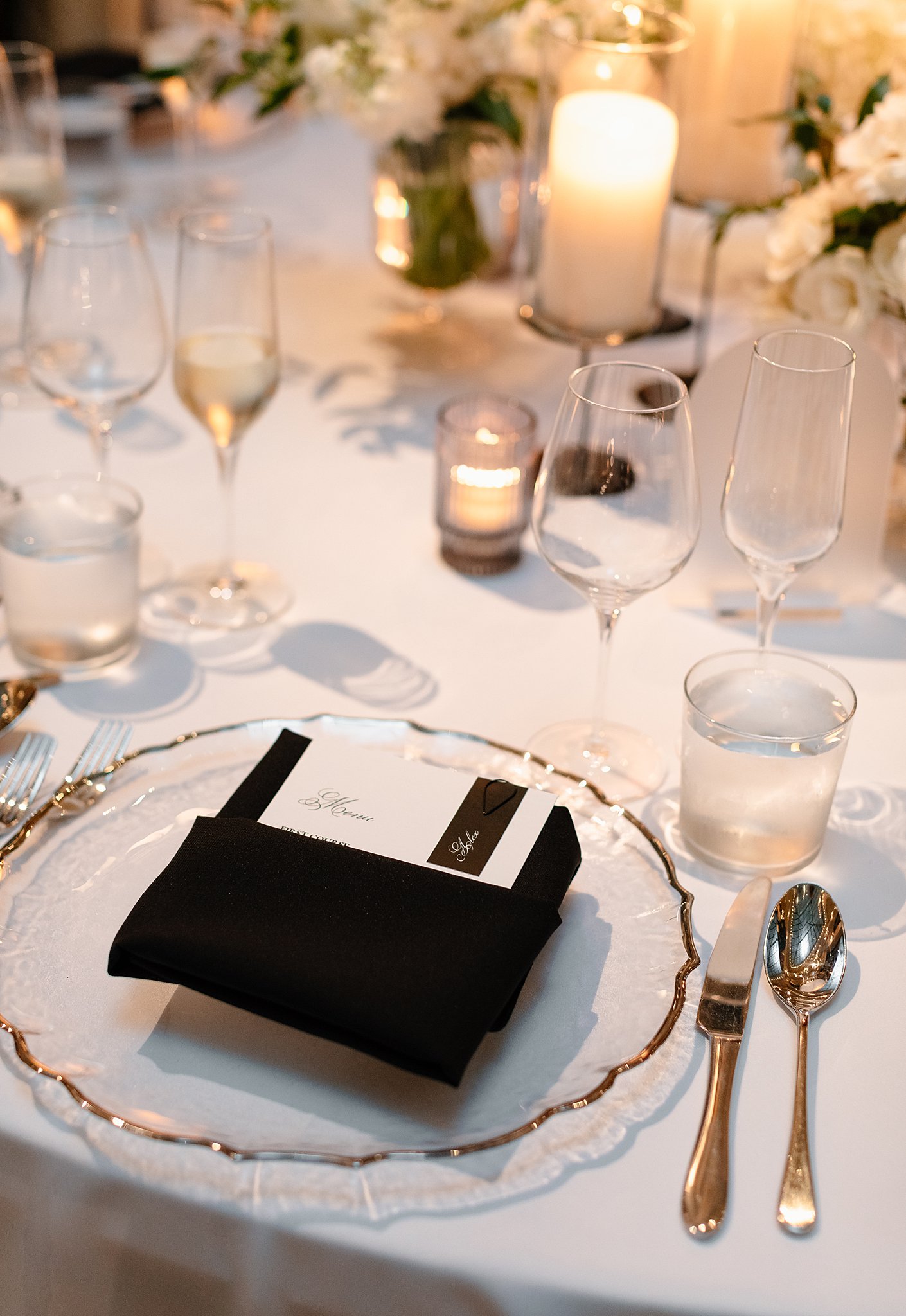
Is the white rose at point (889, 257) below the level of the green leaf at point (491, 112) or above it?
below

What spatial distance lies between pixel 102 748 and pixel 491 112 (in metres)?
1.00

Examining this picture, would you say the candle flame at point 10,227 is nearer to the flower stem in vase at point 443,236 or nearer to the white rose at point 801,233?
the flower stem in vase at point 443,236

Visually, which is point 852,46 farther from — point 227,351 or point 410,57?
point 227,351

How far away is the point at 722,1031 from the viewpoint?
0.75 m

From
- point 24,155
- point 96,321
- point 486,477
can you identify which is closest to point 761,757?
point 486,477

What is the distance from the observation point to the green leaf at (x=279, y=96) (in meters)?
1.63

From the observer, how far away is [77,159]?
2.17 m

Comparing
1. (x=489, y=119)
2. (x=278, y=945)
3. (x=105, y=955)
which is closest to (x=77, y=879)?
(x=105, y=955)

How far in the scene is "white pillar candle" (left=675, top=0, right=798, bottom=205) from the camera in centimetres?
148

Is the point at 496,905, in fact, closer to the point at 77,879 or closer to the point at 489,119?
the point at 77,879

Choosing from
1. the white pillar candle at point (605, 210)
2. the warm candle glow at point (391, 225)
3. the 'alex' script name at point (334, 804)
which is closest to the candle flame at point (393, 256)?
the warm candle glow at point (391, 225)

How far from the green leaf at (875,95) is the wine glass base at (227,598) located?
760 millimetres

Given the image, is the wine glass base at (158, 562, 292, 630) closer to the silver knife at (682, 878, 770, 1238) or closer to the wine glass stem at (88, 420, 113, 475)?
the wine glass stem at (88, 420, 113, 475)

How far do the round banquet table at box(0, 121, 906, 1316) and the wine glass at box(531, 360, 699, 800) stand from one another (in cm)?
18
